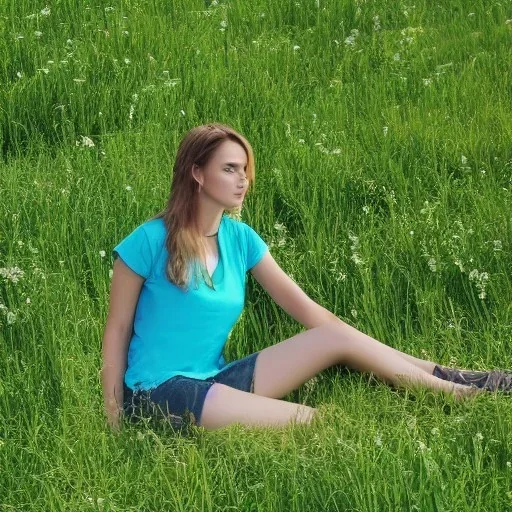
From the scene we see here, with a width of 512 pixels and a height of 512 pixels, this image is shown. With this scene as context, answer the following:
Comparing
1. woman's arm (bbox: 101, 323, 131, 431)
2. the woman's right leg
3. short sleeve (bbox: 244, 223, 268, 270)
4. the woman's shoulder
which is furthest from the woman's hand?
short sleeve (bbox: 244, 223, 268, 270)

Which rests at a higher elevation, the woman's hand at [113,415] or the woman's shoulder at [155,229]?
the woman's shoulder at [155,229]

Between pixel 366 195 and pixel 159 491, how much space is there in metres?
2.67

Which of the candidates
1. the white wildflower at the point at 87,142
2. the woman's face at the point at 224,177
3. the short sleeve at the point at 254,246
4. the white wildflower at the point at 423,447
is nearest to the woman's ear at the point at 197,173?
the woman's face at the point at 224,177

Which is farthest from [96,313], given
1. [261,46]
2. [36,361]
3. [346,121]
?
[261,46]

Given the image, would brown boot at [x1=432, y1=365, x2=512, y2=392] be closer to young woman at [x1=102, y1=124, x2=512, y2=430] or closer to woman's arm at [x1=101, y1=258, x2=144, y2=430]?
young woman at [x1=102, y1=124, x2=512, y2=430]

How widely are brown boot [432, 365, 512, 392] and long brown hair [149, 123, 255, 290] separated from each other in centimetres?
105

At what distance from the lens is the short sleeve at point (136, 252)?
466 cm

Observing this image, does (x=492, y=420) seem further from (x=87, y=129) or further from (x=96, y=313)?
(x=87, y=129)

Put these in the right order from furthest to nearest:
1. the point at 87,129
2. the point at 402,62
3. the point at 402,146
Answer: the point at 402,62, the point at 87,129, the point at 402,146

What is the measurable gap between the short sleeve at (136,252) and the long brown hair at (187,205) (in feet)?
0.27

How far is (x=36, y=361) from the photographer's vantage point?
15.9ft

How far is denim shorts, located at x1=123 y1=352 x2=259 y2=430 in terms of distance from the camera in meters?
4.53

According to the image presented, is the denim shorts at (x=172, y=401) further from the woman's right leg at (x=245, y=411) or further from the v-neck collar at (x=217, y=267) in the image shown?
the v-neck collar at (x=217, y=267)

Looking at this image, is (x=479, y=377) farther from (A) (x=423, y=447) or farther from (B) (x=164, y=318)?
(B) (x=164, y=318)
